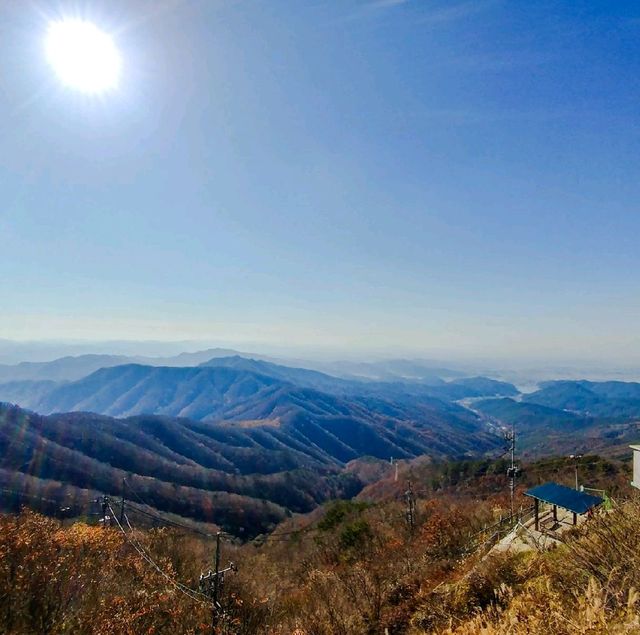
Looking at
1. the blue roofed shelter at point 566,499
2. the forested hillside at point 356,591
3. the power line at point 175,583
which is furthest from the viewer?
the power line at point 175,583

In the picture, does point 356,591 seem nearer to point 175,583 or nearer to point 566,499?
point 175,583

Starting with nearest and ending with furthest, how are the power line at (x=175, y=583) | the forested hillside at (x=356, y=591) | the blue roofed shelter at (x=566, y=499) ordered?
the forested hillside at (x=356, y=591) < the blue roofed shelter at (x=566, y=499) < the power line at (x=175, y=583)

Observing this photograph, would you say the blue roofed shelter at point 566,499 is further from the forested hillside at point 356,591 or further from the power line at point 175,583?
the power line at point 175,583

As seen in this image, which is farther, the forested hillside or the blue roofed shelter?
the blue roofed shelter

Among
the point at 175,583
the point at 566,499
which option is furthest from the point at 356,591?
the point at 566,499

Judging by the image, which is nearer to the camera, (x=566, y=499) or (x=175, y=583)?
(x=566, y=499)

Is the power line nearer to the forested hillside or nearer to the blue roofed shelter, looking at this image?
the forested hillside

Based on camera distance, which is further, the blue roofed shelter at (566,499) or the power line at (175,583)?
the power line at (175,583)

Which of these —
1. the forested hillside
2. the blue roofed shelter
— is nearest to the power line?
the forested hillside

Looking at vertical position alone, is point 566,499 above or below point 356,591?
above

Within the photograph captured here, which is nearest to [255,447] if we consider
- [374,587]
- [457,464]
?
[457,464]

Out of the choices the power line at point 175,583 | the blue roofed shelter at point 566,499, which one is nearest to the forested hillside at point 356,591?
the power line at point 175,583
